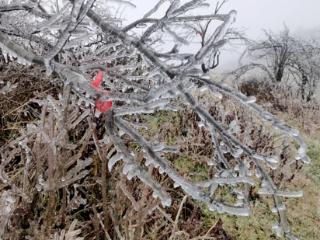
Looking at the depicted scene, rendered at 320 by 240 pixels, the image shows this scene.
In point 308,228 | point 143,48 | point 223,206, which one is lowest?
point 308,228

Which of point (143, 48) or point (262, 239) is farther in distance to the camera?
point (262, 239)

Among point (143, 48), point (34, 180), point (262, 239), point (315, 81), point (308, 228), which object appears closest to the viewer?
point (143, 48)

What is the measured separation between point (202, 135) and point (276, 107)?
7.04 m

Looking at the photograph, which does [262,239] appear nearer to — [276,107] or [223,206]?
[223,206]

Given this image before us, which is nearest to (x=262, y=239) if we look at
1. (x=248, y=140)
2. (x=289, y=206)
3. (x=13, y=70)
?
(x=289, y=206)

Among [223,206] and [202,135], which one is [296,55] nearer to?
[202,135]

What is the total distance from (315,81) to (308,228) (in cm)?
1328

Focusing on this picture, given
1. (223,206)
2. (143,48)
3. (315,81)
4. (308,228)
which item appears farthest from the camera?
(315,81)

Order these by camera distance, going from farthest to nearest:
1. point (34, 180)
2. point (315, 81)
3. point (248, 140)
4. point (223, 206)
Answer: point (315, 81), point (248, 140), point (34, 180), point (223, 206)

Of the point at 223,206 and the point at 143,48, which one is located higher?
the point at 143,48

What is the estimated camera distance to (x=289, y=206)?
414 cm

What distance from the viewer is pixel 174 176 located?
0.80 metres

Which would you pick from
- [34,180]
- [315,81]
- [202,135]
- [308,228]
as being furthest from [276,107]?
[34,180]

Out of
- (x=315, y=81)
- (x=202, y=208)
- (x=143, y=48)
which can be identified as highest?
(x=143, y=48)
